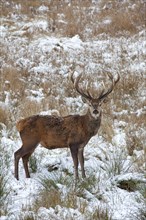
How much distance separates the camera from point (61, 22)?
50.4ft

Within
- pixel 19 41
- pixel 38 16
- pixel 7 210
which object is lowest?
pixel 7 210

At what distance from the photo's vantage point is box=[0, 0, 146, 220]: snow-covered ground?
5098mm

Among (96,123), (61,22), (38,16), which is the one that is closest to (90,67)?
(61,22)

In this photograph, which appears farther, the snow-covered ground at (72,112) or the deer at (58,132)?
the deer at (58,132)

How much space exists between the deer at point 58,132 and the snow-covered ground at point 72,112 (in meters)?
0.31

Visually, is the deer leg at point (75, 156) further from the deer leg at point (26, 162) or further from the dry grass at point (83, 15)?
the dry grass at point (83, 15)

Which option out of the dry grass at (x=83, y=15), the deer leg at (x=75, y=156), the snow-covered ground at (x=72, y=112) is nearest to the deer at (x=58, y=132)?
the deer leg at (x=75, y=156)

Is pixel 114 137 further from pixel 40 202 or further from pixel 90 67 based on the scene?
pixel 90 67

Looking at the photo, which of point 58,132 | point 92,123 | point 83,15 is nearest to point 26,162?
point 58,132

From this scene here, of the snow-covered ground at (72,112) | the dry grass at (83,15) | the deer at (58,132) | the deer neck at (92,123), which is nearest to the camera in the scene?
the snow-covered ground at (72,112)

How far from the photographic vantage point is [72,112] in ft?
29.5

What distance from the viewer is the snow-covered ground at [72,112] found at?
5098 millimetres

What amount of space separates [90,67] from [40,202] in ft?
24.5

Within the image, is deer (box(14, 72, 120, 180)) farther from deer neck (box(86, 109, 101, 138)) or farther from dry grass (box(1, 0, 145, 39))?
dry grass (box(1, 0, 145, 39))
